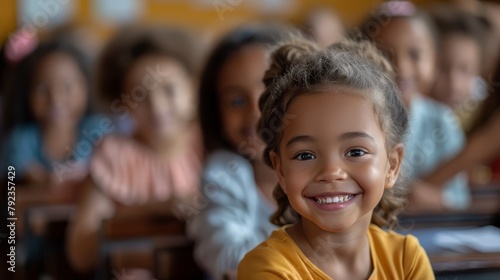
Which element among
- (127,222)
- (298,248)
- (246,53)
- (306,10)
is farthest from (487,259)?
(306,10)

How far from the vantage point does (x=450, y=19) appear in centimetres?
251

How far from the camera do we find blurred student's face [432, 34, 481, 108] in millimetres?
2385

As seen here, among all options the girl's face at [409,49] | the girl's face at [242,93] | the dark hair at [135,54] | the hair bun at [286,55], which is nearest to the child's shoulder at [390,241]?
the hair bun at [286,55]

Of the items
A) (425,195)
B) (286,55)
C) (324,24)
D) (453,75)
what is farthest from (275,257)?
(324,24)

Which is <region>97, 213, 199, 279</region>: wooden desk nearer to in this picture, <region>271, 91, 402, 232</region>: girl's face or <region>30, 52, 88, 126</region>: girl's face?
<region>271, 91, 402, 232</region>: girl's face

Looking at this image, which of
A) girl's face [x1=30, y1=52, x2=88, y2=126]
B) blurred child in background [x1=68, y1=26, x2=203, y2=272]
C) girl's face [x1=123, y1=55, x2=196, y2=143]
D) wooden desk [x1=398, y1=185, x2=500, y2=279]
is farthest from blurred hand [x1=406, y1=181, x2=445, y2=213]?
girl's face [x1=30, y1=52, x2=88, y2=126]

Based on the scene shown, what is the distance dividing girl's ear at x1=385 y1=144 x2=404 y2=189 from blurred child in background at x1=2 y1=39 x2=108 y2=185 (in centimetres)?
159

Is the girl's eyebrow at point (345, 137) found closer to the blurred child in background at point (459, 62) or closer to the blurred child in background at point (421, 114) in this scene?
the blurred child in background at point (421, 114)

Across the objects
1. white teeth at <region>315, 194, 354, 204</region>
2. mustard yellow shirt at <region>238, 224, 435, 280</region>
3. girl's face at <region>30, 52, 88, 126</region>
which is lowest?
mustard yellow shirt at <region>238, 224, 435, 280</region>

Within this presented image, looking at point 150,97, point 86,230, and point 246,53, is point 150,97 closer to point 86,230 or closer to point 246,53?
point 86,230

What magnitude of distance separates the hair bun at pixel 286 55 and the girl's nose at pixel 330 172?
0.15m

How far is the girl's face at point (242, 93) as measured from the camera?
4.68 feet

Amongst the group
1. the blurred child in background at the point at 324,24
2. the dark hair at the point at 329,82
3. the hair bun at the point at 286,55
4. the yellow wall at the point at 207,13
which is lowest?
the dark hair at the point at 329,82

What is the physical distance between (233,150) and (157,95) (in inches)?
30.0
